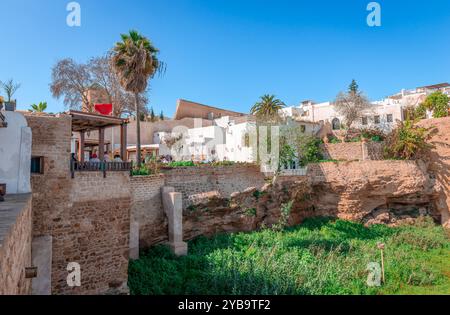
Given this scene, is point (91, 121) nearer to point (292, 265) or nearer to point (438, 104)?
point (292, 265)

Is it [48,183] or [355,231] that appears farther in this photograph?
[355,231]

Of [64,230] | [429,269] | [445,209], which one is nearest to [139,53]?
[64,230]

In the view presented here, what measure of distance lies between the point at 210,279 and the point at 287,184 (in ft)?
33.3

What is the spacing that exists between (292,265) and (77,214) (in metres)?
8.67

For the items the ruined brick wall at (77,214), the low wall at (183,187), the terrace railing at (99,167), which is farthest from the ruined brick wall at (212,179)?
the ruined brick wall at (77,214)

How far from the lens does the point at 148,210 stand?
44.7 feet

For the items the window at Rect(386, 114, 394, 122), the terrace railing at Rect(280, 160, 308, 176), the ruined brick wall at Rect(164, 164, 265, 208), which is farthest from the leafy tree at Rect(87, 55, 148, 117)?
the window at Rect(386, 114, 394, 122)

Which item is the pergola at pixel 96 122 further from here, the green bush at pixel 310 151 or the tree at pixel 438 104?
the tree at pixel 438 104

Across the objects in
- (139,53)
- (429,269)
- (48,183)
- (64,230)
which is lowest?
(429,269)

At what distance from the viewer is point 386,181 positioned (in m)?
20.1

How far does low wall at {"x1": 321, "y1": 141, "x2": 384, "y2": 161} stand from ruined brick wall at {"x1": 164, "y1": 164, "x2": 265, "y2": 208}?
8.83 metres

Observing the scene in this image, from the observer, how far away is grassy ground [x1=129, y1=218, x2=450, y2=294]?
1067 centimetres

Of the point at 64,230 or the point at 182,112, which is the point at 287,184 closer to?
the point at 64,230

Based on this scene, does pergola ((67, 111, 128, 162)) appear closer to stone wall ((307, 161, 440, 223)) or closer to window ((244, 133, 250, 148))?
window ((244, 133, 250, 148))
